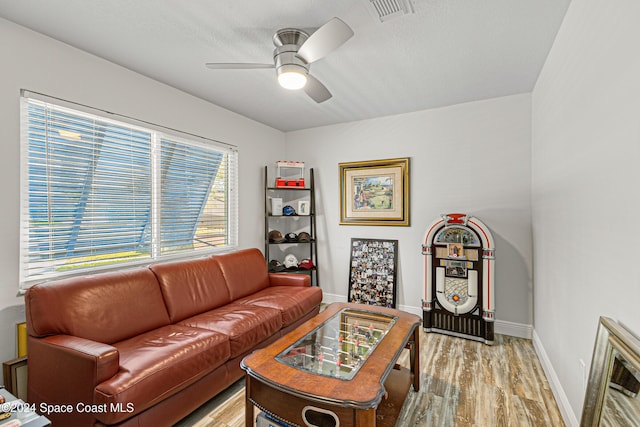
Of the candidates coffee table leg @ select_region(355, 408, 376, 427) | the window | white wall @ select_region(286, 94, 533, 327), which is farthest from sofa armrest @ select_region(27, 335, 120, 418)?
white wall @ select_region(286, 94, 533, 327)

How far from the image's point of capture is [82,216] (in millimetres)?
Result: 2406

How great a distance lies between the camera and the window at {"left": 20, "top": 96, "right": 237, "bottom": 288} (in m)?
2.15

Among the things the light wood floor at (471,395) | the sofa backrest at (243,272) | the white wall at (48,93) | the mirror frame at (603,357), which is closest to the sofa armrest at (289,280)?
the sofa backrest at (243,272)

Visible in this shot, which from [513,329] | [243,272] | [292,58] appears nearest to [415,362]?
[513,329]

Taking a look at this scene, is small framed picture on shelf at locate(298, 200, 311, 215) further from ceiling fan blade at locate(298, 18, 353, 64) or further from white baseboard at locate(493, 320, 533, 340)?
white baseboard at locate(493, 320, 533, 340)

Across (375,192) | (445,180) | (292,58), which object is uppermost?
(292,58)

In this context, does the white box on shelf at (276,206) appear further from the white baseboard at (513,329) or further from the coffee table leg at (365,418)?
the coffee table leg at (365,418)

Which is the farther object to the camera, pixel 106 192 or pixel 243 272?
pixel 243 272

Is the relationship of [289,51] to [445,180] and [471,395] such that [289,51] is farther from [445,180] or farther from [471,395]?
[471,395]

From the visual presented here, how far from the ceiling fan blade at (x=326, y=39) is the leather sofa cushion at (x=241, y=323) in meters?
Result: 2.03

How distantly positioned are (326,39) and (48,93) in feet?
6.86

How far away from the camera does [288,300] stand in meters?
3.00

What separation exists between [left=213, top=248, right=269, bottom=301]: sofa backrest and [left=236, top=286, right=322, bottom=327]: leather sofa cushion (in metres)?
0.09

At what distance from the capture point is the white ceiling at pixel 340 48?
1.86m
